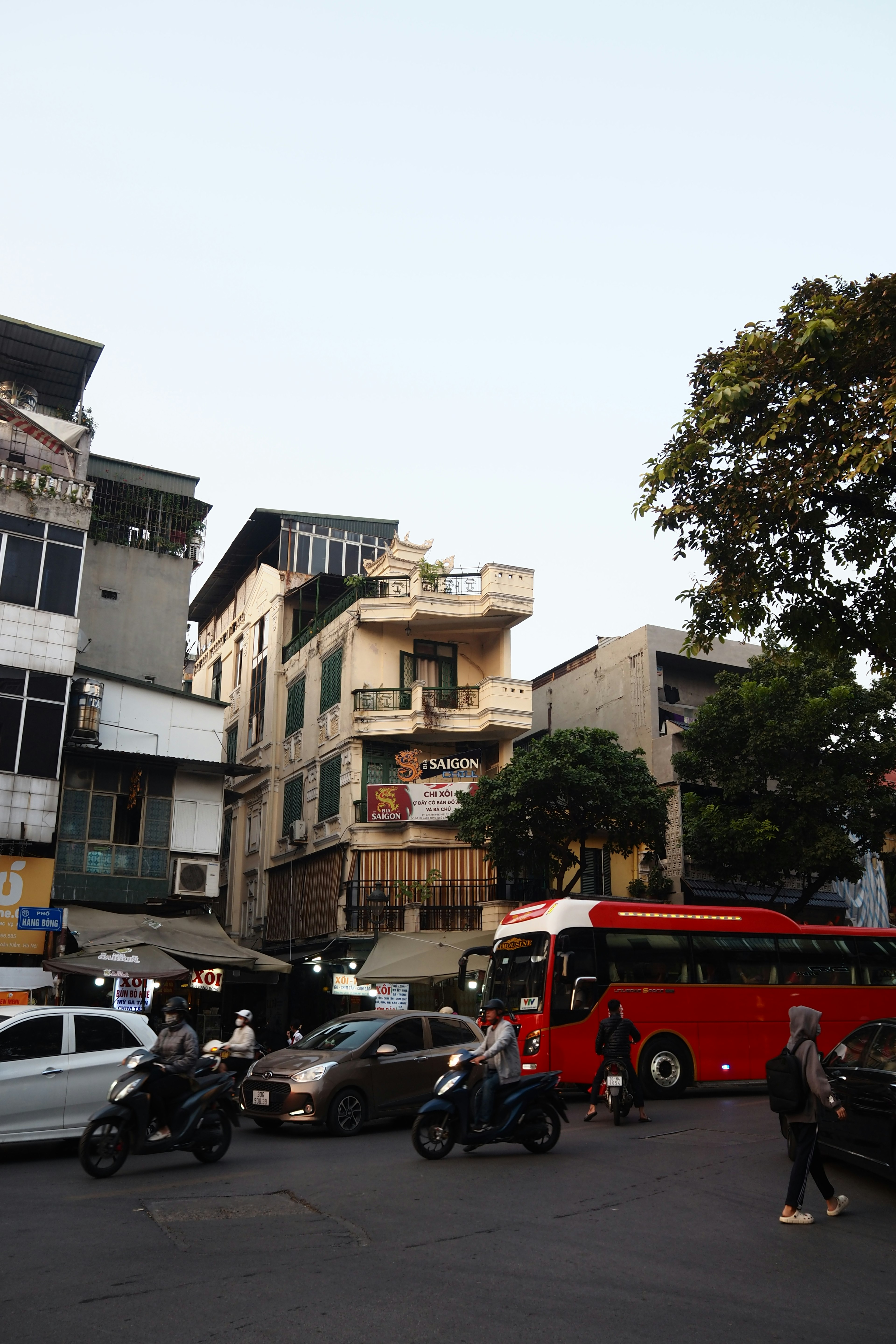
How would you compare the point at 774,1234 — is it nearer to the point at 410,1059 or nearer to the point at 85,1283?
the point at 85,1283

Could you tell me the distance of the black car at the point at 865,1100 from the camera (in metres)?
8.44

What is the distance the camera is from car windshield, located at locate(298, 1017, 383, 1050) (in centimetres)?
1372

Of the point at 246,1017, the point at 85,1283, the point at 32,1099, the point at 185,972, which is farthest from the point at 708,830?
the point at 85,1283

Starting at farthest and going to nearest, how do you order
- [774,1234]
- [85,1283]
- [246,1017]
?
[246,1017], [774,1234], [85,1283]

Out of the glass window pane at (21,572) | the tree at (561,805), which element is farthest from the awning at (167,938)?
the glass window pane at (21,572)

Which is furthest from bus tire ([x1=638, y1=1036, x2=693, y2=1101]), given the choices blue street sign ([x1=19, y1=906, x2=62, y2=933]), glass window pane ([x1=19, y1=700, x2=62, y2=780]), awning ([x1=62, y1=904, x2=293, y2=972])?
glass window pane ([x1=19, y1=700, x2=62, y2=780])

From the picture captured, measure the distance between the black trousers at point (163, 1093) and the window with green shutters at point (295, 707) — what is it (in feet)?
78.3

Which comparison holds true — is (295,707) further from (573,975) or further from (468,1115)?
(468,1115)

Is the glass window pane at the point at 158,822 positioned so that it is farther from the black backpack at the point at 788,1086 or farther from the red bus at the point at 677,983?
the black backpack at the point at 788,1086

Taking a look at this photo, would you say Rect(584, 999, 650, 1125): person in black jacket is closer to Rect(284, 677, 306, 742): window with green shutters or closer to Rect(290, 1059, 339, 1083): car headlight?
Rect(290, 1059, 339, 1083): car headlight

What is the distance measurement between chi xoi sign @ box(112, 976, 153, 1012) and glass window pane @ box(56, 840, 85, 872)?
3.95 metres

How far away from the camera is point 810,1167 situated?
7.81m

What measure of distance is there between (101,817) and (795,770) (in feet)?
55.1

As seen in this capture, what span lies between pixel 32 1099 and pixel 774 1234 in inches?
286
